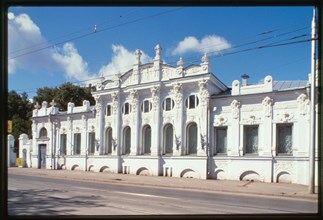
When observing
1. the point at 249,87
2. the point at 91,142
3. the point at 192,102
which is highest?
the point at 249,87

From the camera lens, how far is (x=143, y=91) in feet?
84.1

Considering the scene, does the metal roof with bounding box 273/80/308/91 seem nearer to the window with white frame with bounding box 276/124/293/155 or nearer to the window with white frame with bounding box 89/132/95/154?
the window with white frame with bounding box 276/124/293/155

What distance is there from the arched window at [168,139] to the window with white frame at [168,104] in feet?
3.76

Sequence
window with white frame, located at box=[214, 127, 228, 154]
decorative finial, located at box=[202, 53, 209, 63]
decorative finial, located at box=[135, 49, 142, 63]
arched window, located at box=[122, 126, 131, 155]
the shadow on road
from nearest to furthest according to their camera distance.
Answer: the shadow on road → window with white frame, located at box=[214, 127, 228, 154] → decorative finial, located at box=[202, 53, 209, 63] → decorative finial, located at box=[135, 49, 142, 63] → arched window, located at box=[122, 126, 131, 155]

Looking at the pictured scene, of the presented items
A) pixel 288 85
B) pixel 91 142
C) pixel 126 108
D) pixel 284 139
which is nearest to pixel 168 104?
pixel 126 108

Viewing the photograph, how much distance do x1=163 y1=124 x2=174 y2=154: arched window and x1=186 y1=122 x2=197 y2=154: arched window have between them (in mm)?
1202

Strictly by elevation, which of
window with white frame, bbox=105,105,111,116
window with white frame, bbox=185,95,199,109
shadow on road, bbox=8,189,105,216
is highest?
window with white frame, bbox=185,95,199,109

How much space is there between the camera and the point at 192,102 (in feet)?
76.6

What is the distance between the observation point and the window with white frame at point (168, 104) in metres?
24.2

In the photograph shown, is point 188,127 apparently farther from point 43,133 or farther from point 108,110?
point 43,133

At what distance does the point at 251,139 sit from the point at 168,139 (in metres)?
5.88

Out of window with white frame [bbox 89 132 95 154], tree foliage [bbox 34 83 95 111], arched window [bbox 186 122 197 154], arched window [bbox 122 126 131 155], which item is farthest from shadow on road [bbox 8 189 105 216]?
tree foliage [bbox 34 83 95 111]

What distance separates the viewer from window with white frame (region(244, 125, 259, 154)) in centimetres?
2077
